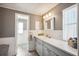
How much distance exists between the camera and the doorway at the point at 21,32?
6.26 ft

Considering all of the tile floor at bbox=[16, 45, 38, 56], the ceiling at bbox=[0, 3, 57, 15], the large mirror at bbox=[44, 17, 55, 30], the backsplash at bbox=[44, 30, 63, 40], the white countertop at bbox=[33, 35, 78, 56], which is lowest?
the tile floor at bbox=[16, 45, 38, 56]

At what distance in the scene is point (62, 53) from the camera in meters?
1.64

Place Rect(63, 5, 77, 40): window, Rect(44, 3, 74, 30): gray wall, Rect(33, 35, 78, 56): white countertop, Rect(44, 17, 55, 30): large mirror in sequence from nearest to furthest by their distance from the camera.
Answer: Rect(33, 35, 78, 56): white countertop → Rect(63, 5, 77, 40): window → Rect(44, 3, 74, 30): gray wall → Rect(44, 17, 55, 30): large mirror

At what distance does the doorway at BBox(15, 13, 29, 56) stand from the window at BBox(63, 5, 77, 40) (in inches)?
26.8

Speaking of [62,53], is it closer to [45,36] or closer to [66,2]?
[45,36]

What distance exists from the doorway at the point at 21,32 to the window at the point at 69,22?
681 mm

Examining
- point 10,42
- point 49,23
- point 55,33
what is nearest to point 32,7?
point 49,23

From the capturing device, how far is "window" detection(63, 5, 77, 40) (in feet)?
5.59

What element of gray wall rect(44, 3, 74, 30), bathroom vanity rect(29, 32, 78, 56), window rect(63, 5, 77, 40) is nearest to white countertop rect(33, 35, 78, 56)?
bathroom vanity rect(29, 32, 78, 56)

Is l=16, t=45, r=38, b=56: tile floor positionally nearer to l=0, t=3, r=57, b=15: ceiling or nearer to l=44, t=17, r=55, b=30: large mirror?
l=44, t=17, r=55, b=30: large mirror

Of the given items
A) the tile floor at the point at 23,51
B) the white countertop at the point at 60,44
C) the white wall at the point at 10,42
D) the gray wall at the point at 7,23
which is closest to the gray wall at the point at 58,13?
the white countertop at the point at 60,44

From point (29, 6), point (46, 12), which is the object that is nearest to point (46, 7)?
point (46, 12)

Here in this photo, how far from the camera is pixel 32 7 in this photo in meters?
1.87

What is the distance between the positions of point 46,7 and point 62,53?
83 cm
